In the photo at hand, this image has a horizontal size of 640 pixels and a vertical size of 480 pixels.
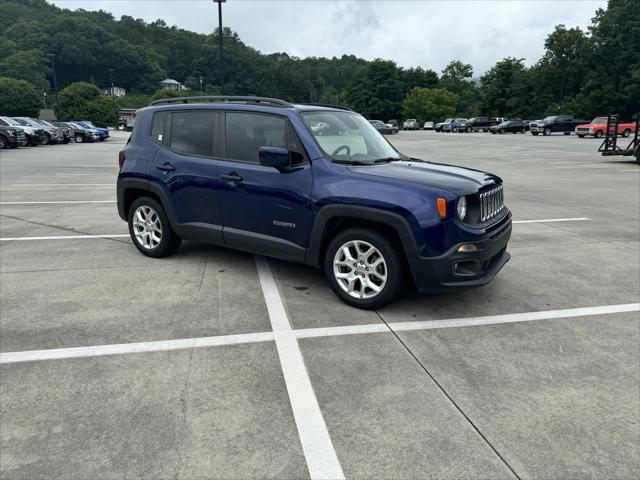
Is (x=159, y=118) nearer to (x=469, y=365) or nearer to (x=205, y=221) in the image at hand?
(x=205, y=221)

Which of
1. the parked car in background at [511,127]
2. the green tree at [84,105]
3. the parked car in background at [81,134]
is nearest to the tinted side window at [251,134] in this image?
the parked car in background at [81,134]

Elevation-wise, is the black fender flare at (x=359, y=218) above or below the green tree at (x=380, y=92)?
below

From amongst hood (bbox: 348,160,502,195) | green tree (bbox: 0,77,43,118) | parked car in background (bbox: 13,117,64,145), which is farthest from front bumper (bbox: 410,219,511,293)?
green tree (bbox: 0,77,43,118)

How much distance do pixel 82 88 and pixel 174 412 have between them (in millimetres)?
70670

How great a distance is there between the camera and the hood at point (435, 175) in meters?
4.15

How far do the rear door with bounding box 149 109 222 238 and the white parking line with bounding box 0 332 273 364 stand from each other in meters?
1.63

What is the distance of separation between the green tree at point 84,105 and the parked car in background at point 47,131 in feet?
106

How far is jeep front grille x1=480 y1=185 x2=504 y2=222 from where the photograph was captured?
432 centimetres

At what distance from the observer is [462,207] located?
4.12 m

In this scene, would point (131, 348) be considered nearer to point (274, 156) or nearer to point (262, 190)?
point (262, 190)

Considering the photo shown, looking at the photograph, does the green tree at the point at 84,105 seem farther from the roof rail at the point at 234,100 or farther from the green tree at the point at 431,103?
the roof rail at the point at 234,100

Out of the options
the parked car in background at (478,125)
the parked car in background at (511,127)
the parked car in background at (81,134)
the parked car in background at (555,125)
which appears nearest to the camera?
the parked car in background at (81,134)

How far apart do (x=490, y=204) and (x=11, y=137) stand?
29704mm

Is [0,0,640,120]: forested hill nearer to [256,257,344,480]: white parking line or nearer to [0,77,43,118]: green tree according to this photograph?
[0,77,43,118]: green tree
